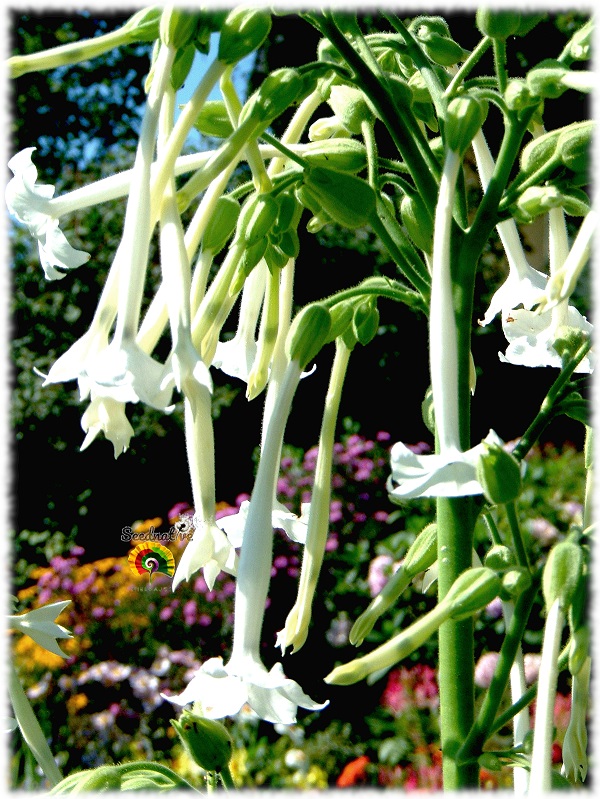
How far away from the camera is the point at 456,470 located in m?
0.42

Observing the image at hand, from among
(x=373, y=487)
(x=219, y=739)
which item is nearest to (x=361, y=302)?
(x=219, y=739)

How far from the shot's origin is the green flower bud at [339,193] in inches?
19.4

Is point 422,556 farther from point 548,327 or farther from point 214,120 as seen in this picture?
point 214,120

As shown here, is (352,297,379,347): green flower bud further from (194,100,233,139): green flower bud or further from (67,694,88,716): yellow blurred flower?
(67,694,88,716): yellow blurred flower

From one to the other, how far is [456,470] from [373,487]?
73.1 inches

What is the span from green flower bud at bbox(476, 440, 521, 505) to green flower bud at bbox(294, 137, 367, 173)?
0.63 ft

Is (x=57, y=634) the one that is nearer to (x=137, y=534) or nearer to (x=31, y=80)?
(x=137, y=534)

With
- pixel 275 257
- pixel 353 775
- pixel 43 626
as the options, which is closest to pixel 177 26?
pixel 275 257

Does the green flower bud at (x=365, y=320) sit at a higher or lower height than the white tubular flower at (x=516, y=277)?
lower

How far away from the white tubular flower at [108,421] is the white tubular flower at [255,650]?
0.07m

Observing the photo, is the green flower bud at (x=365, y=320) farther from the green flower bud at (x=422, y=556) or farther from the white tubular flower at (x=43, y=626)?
the white tubular flower at (x=43, y=626)

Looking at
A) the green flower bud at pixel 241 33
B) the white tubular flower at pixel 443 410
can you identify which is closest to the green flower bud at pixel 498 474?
the white tubular flower at pixel 443 410

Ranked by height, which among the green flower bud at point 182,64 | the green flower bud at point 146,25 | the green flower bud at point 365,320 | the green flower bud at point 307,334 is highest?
the green flower bud at point 146,25

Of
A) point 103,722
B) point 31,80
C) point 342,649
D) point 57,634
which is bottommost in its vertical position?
point 103,722
